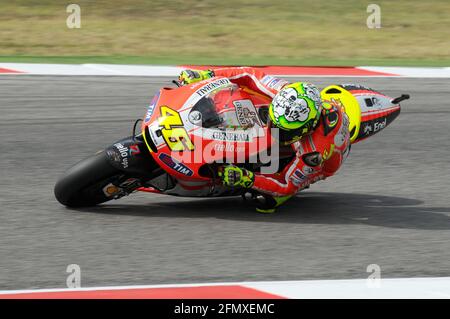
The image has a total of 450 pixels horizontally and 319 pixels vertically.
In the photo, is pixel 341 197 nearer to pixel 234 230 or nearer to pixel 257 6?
pixel 234 230

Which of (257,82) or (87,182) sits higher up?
(257,82)

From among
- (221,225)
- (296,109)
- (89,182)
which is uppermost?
(296,109)

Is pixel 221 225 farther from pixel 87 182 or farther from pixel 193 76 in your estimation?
pixel 193 76

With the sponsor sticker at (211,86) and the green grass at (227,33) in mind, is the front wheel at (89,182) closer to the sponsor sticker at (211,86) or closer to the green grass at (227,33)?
the sponsor sticker at (211,86)

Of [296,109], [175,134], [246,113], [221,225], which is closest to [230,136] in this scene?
[246,113]

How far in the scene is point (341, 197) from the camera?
25.4 ft

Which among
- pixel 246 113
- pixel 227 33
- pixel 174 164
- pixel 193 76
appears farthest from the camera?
pixel 227 33

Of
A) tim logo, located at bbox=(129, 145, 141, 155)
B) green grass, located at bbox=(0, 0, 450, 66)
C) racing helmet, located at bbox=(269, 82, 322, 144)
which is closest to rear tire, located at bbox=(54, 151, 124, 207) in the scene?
tim logo, located at bbox=(129, 145, 141, 155)

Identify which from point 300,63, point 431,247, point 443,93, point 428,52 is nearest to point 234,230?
point 431,247

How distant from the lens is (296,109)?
6.45 m

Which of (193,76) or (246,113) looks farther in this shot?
(193,76)

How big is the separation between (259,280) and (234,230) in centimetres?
96

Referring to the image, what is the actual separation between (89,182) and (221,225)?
996 millimetres
